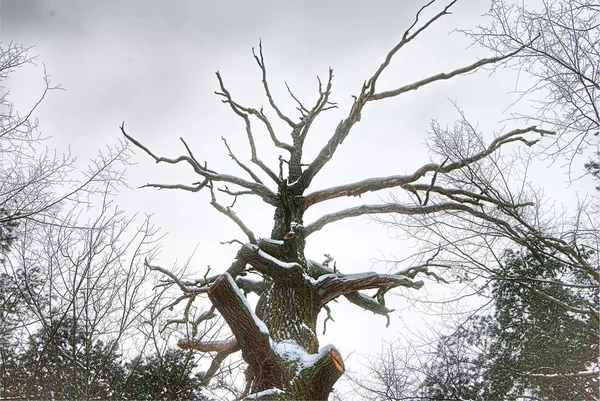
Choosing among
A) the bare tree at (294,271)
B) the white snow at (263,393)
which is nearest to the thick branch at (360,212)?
the bare tree at (294,271)

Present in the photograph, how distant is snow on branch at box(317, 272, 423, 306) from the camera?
5223 mm

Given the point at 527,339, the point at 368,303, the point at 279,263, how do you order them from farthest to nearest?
1. the point at 527,339
2. the point at 368,303
3. the point at 279,263

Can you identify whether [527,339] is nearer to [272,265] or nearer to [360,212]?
[360,212]

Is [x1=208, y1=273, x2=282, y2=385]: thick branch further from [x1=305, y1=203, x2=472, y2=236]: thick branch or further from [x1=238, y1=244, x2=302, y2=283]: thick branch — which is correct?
[x1=305, y1=203, x2=472, y2=236]: thick branch

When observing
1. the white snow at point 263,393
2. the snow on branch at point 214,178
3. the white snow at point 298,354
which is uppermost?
the snow on branch at point 214,178

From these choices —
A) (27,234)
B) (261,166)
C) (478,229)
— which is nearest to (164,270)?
(27,234)

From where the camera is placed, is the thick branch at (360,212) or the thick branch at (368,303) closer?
the thick branch at (360,212)

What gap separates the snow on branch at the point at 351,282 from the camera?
5.22 meters

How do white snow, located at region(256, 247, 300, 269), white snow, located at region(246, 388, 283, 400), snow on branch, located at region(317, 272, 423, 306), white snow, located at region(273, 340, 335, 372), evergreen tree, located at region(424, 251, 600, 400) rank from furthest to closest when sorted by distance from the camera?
1. evergreen tree, located at region(424, 251, 600, 400)
2. snow on branch, located at region(317, 272, 423, 306)
3. white snow, located at region(256, 247, 300, 269)
4. white snow, located at region(273, 340, 335, 372)
5. white snow, located at region(246, 388, 283, 400)

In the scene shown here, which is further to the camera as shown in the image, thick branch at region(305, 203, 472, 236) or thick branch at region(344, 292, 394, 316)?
thick branch at region(344, 292, 394, 316)

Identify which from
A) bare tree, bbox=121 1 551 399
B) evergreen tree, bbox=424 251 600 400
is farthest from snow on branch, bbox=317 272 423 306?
evergreen tree, bbox=424 251 600 400

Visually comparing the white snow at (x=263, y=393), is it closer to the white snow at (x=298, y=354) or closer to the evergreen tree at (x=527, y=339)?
the white snow at (x=298, y=354)

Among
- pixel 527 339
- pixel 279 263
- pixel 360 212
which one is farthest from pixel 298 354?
pixel 527 339

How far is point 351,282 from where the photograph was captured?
5.23 meters
